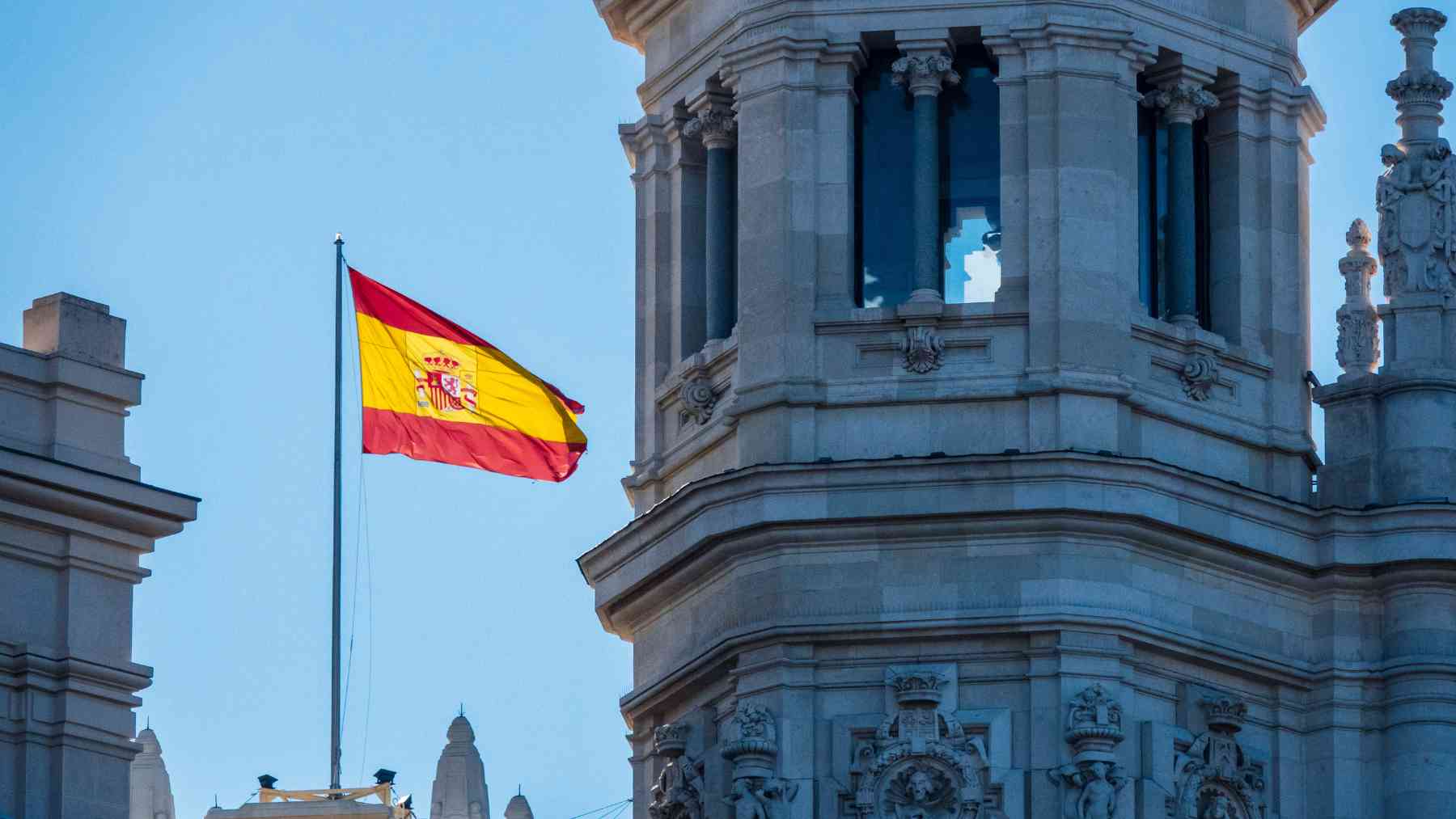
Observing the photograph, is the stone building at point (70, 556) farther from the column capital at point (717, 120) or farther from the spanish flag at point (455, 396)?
the column capital at point (717, 120)

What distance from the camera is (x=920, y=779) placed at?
2625 inches

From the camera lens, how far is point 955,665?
67375 mm

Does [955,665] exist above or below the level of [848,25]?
below

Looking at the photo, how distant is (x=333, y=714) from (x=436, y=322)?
6716 mm

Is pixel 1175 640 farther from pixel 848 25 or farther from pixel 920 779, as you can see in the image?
pixel 848 25

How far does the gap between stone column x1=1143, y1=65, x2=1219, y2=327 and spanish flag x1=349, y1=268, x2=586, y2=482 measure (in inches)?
328

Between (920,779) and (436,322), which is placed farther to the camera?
(436,322)

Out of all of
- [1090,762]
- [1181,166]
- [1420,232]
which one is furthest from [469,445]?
[1420,232]

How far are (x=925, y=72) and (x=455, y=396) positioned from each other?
25.4 feet

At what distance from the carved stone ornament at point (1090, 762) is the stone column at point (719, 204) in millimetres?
8319

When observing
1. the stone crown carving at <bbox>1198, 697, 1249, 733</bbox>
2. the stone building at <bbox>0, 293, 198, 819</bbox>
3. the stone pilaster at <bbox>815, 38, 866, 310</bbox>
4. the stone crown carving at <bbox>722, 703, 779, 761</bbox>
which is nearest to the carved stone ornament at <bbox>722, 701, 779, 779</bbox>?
the stone crown carving at <bbox>722, 703, 779, 761</bbox>

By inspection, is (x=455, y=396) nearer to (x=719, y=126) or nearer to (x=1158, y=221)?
(x=719, y=126)

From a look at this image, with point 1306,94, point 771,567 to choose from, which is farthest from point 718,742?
point 1306,94

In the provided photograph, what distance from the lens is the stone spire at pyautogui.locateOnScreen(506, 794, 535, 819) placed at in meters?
78.2
